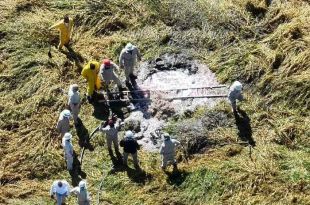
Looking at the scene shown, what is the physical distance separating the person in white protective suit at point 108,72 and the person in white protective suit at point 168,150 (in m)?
2.40

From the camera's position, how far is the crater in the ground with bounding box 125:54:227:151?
1453 cm

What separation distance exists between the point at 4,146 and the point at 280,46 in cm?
682

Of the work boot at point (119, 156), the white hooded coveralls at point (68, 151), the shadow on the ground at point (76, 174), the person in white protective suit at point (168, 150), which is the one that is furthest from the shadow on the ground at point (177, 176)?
the white hooded coveralls at point (68, 151)

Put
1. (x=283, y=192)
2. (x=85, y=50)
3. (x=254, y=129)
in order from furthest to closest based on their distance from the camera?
(x=85, y=50) < (x=254, y=129) < (x=283, y=192)

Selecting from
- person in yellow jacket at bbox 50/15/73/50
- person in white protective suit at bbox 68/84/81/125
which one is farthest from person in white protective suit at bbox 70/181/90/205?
person in yellow jacket at bbox 50/15/73/50

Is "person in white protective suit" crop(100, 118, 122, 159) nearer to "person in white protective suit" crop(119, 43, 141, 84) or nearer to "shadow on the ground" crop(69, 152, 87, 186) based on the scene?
"shadow on the ground" crop(69, 152, 87, 186)

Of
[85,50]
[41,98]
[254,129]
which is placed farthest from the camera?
[85,50]

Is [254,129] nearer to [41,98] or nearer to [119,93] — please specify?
[119,93]

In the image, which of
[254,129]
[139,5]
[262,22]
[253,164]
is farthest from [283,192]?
[139,5]

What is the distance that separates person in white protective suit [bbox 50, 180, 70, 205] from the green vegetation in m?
0.67

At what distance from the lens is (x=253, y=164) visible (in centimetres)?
1332

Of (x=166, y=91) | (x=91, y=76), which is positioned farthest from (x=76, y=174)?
(x=166, y=91)

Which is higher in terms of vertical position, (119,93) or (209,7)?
(209,7)

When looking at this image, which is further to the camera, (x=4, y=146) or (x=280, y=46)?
(x=280, y=46)
